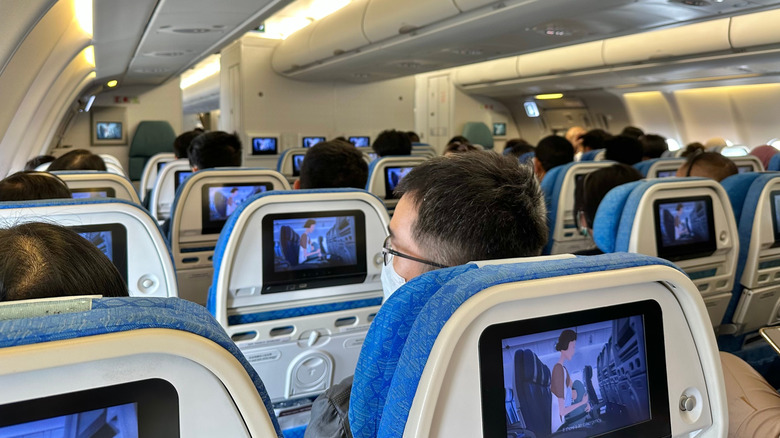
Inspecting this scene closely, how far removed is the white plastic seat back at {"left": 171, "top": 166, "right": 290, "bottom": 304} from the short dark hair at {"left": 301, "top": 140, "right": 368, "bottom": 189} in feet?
1.90

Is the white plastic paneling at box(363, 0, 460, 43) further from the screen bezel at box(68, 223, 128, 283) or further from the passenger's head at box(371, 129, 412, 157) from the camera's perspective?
the screen bezel at box(68, 223, 128, 283)

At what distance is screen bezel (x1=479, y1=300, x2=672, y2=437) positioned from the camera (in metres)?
0.96

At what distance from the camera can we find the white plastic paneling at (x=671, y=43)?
300 inches

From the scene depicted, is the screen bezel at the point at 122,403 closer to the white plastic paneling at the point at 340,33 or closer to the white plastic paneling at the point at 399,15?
the white plastic paneling at the point at 399,15

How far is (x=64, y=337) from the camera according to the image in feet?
2.24

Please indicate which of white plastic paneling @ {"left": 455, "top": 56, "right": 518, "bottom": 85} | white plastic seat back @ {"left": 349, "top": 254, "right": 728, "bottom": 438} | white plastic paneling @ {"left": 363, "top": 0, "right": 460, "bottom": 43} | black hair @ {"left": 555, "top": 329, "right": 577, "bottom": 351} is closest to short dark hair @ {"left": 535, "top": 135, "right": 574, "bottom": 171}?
white plastic paneling @ {"left": 363, "top": 0, "right": 460, "bottom": 43}

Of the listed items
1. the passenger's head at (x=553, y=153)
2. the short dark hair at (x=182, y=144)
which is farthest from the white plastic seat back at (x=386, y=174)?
the short dark hair at (x=182, y=144)

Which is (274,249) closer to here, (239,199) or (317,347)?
(317,347)

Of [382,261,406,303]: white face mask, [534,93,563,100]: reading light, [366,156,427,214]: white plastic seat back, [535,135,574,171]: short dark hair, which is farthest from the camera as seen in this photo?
[534,93,563,100]: reading light

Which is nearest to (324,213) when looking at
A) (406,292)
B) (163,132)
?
(406,292)

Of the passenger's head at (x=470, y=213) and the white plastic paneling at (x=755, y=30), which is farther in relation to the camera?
the white plastic paneling at (x=755, y=30)

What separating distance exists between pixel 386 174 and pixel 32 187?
3883 millimetres

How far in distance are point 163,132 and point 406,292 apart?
1278 centimetres

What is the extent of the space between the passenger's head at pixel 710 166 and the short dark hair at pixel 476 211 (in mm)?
3276
